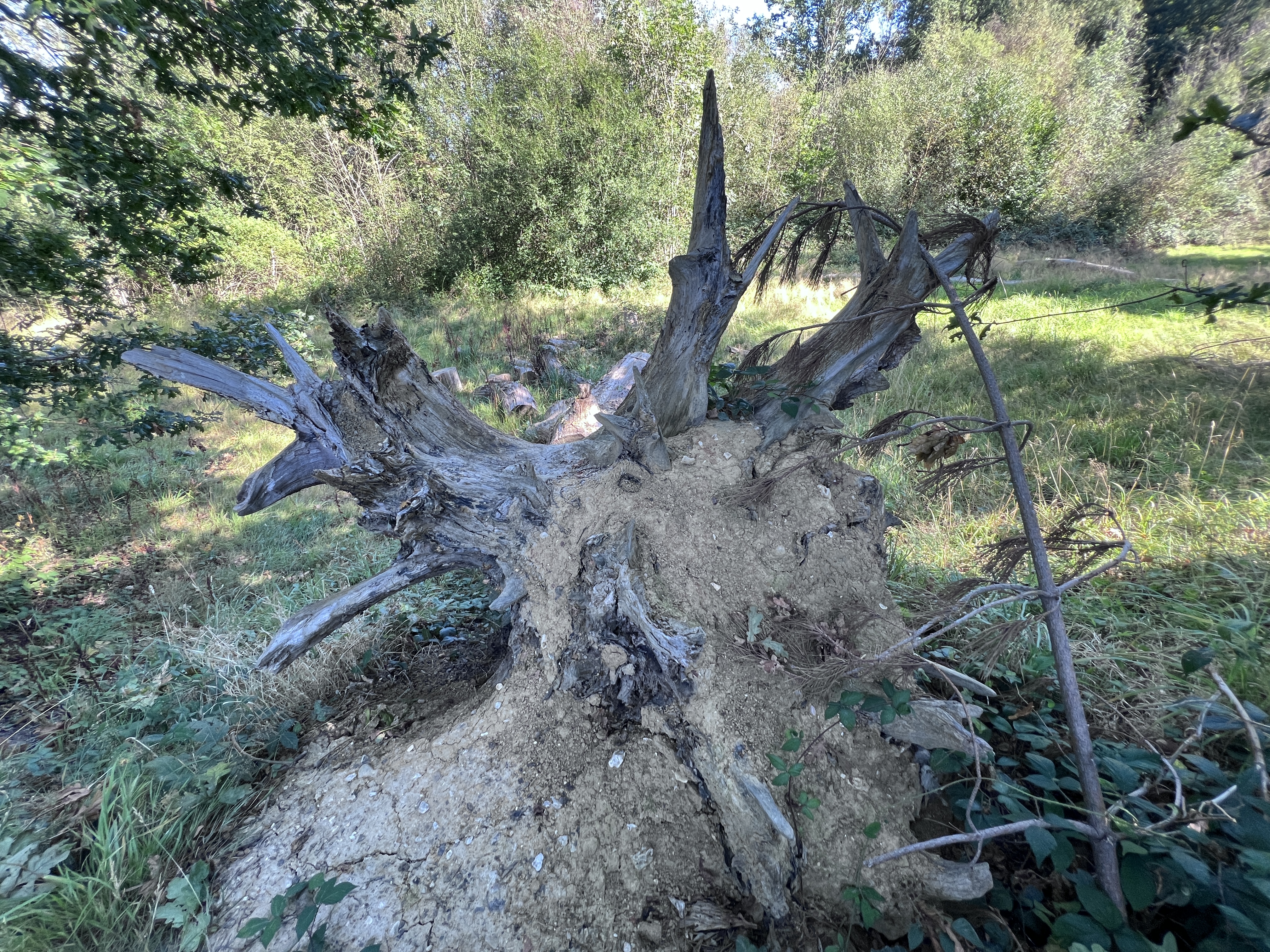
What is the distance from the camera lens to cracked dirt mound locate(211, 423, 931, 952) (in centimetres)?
146

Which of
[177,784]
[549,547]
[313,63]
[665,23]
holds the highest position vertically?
[665,23]

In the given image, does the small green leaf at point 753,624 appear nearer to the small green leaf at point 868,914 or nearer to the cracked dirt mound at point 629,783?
the cracked dirt mound at point 629,783

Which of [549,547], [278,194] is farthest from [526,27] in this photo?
[549,547]

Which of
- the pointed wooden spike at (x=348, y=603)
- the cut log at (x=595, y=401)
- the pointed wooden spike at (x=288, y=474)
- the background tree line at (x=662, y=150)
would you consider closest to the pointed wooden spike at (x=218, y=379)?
the pointed wooden spike at (x=288, y=474)

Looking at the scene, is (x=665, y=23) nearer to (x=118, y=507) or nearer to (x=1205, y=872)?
(x=118, y=507)

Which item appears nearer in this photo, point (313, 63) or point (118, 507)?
point (313, 63)

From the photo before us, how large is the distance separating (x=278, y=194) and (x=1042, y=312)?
54.7ft

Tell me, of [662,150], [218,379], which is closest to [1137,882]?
[218,379]

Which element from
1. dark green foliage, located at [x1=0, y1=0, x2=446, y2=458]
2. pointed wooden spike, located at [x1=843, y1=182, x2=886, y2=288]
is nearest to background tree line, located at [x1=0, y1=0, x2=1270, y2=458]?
dark green foliage, located at [x1=0, y1=0, x2=446, y2=458]

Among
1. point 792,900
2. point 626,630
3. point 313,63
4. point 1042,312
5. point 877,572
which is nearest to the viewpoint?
point 792,900

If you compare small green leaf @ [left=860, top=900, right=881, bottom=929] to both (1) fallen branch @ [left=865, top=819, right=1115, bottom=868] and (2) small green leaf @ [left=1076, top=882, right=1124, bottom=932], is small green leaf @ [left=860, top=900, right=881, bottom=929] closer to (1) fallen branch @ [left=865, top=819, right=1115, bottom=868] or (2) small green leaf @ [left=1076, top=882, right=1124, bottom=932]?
(1) fallen branch @ [left=865, top=819, right=1115, bottom=868]

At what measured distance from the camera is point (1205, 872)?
964mm

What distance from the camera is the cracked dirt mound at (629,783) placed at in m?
1.46

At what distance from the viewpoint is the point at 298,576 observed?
396 centimetres
